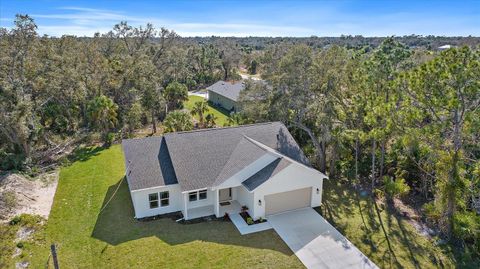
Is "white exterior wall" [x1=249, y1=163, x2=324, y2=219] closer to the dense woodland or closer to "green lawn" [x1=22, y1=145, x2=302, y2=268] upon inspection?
"green lawn" [x1=22, y1=145, x2=302, y2=268]

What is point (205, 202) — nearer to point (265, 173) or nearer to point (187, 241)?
point (187, 241)

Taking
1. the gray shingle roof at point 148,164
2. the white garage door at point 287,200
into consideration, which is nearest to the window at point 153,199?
the gray shingle roof at point 148,164

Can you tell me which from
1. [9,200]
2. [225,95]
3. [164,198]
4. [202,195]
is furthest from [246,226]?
[225,95]

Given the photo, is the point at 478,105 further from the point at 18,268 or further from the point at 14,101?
the point at 14,101

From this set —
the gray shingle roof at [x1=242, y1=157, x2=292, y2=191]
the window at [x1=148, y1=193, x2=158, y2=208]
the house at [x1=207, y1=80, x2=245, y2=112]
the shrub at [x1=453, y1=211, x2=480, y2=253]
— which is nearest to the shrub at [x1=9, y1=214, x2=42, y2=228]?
the window at [x1=148, y1=193, x2=158, y2=208]

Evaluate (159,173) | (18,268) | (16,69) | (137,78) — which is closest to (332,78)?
(159,173)
